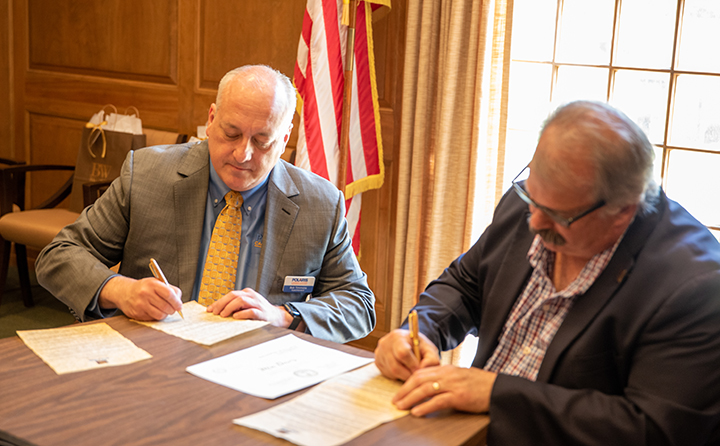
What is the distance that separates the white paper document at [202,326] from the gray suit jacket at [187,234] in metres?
0.30

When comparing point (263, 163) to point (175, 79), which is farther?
point (175, 79)

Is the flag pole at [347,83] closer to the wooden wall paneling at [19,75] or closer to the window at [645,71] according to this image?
the window at [645,71]

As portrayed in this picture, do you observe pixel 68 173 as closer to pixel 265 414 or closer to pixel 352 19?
pixel 352 19

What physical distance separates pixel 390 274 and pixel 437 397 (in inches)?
104

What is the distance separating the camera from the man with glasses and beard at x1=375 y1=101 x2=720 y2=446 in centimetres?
131

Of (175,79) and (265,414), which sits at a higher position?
(175,79)

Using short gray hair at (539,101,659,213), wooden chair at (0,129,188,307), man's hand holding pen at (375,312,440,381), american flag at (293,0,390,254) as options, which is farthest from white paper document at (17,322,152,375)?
wooden chair at (0,129,188,307)

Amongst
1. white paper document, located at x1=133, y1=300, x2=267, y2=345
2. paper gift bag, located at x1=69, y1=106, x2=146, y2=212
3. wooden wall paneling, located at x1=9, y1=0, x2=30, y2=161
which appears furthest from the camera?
wooden wall paneling, located at x1=9, y1=0, x2=30, y2=161

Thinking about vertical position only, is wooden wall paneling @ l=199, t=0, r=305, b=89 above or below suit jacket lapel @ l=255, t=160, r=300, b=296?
above

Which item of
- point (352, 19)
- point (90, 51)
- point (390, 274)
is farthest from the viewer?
point (90, 51)

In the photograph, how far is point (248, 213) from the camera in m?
2.22

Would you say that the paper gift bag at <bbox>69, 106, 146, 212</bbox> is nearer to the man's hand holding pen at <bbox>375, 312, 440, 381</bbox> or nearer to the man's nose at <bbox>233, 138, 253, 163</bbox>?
the man's nose at <bbox>233, 138, 253, 163</bbox>

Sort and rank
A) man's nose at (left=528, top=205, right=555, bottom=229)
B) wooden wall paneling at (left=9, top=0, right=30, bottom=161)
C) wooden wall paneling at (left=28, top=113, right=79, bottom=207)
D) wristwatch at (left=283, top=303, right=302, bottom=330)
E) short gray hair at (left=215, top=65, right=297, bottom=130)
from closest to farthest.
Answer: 1. man's nose at (left=528, top=205, right=555, bottom=229)
2. wristwatch at (left=283, top=303, right=302, bottom=330)
3. short gray hair at (left=215, top=65, right=297, bottom=130)
4. wooden wall paneling at (left=28, top=113, right=79, bottom=207)
5. wooden wall paneling at (left=9, top=0, right=30, bottom=161)

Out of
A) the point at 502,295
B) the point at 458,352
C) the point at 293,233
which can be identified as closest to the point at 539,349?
the point at 502,295
